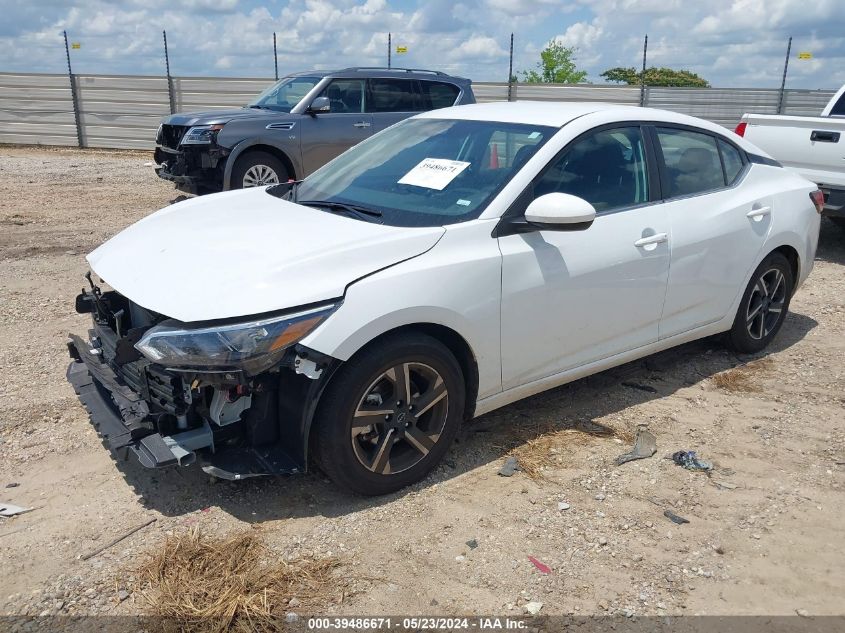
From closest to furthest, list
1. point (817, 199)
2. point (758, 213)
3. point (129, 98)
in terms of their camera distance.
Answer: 1. point (758, 213)
2. point (817, 199)
3. point (129, 98)

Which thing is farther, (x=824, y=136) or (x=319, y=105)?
(x=319, y=105)

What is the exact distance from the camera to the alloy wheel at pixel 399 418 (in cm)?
330

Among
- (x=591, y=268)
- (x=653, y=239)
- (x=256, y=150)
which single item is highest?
(x=256, y=150)

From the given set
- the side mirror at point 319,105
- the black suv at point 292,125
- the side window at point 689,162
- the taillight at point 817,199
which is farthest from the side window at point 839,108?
the side mirror at point 319,105

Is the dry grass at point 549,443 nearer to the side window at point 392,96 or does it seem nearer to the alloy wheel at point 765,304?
the alloy wheel at point 765,304

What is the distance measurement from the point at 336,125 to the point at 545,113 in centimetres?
670

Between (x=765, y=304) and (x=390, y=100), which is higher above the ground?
(x=390, y=100)

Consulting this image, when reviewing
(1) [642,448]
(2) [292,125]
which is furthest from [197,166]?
(1) [642,448]

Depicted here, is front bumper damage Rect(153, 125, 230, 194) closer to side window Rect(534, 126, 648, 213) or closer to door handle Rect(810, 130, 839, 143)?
→ side window Rect(534, 126, 648, 213)

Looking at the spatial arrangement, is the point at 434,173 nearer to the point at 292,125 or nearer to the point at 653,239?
the point at 653,239

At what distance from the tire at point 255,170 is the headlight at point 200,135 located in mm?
451

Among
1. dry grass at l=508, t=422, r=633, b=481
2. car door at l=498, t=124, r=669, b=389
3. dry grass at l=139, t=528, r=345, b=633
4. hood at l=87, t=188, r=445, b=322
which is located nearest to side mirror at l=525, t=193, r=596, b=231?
car door at l=498, t=124, r=669, b=389

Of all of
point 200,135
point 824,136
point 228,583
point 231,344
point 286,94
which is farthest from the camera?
point 286,94

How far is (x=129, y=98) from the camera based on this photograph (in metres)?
19.6
